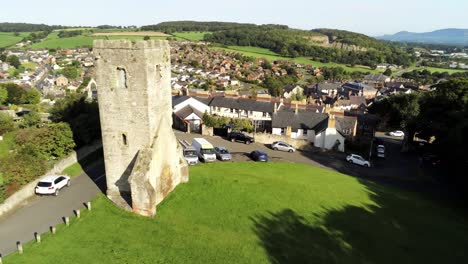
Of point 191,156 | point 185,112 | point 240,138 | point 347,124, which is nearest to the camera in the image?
point 191,156

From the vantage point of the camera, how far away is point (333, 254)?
730 inches

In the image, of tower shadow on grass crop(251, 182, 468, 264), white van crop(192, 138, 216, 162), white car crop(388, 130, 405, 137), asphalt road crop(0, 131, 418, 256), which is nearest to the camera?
tower shadow on grass crop(251, 182, 468, 264)

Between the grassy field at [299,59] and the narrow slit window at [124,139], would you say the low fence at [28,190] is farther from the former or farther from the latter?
the grassy field at [299,59]

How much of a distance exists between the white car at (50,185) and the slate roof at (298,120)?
29.7 metres

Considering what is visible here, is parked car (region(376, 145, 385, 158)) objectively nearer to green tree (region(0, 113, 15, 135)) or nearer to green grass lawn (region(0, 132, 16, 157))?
green grass lawn (region(0, 132, 16, 157))

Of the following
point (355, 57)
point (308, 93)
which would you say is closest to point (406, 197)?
point (308, 93)

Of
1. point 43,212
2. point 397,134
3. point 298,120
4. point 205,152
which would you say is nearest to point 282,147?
point 298,120

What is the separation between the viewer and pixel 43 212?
70.1 ft

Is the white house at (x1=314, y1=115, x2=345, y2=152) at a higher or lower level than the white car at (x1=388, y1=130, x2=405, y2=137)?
higher

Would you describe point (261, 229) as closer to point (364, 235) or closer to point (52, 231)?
point (364, 235)

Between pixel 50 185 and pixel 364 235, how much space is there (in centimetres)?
2077

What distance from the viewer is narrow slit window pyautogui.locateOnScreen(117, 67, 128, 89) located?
65.9ft

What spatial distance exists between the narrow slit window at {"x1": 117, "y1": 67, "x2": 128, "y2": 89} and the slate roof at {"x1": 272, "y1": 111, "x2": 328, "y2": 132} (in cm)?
3001

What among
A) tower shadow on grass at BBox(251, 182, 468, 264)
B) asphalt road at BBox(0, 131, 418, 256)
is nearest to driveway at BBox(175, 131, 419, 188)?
asphalt road at BBox(0, 131, 418, 256)
